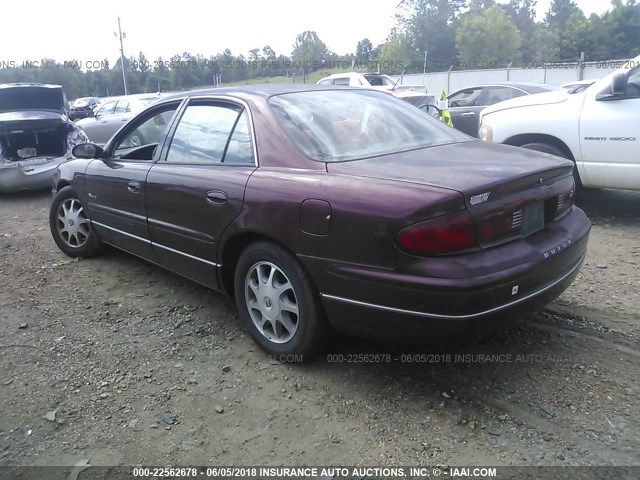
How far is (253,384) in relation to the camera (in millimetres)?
2854

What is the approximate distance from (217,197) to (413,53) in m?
71.7

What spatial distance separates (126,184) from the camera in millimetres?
3949

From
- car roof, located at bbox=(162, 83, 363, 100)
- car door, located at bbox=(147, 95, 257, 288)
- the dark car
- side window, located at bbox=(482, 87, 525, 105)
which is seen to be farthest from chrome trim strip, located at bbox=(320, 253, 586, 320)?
side window, located at bbox=(482, 87, 525, 105)

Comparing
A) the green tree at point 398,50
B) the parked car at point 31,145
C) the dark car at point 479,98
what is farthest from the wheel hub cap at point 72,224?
the green tree at point 398,50

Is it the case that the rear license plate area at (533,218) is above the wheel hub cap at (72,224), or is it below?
above

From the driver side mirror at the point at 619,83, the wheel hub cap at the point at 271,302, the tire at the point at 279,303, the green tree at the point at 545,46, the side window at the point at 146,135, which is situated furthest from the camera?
the green tree at the point at 545,46

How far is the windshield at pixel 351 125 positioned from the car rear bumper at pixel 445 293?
0.73m

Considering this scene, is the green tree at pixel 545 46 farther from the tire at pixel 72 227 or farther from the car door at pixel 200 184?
the car door at pixel 200 184

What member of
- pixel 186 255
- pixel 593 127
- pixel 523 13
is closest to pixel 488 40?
pixel 523 13

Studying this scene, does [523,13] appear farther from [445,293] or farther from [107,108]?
[445,293]

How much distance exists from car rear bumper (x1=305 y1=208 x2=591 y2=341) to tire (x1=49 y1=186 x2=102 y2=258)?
117 inches

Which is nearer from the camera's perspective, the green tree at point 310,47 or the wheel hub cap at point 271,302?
the wheel hub cap at point 271,302

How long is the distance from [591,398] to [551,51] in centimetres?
6552

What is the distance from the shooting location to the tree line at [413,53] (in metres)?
48.1
